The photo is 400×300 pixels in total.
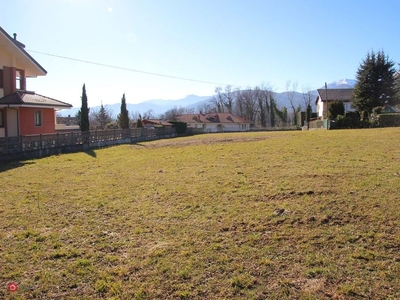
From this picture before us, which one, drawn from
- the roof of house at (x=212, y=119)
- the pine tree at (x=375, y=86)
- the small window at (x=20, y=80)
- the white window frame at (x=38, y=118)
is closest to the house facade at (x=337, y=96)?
the pine tree at (x=375, y=86)

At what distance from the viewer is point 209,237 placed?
4.66 metres

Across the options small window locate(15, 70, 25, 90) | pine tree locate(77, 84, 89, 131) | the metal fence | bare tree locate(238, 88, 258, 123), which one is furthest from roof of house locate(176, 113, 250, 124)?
small window locate(15, 70, 25, 90)

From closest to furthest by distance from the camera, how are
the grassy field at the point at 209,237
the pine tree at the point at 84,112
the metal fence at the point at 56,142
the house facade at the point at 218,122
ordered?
the grassy field at the point at 209,237, the metal fence at the point at 56,142, the pine tree at the point at 84,112, the house facade at the point at 218,122

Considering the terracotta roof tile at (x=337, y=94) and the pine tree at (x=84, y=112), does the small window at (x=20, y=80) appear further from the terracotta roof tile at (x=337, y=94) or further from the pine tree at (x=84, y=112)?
the terracotta roof tile at (x=337, y=94)

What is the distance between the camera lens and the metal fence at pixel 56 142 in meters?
15.0

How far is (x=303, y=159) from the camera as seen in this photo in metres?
11.3

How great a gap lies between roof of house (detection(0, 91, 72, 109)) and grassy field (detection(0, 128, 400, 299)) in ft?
42.5

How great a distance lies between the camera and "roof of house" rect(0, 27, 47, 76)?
20.1 meters

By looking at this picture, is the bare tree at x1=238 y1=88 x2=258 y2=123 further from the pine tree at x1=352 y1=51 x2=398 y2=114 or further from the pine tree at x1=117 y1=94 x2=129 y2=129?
the pine tree at x1=117 y1=94 x2=129 y2=129

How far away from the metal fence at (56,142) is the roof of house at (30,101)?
332 centimetres

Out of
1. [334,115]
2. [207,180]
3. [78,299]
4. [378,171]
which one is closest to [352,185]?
[378,171]

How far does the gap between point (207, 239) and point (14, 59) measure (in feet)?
76.4

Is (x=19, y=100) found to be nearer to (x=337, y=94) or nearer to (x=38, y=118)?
(x=38, y=118)

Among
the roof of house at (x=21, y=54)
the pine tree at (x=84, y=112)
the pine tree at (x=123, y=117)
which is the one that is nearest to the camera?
the roof of house at (x=21, y=54)
